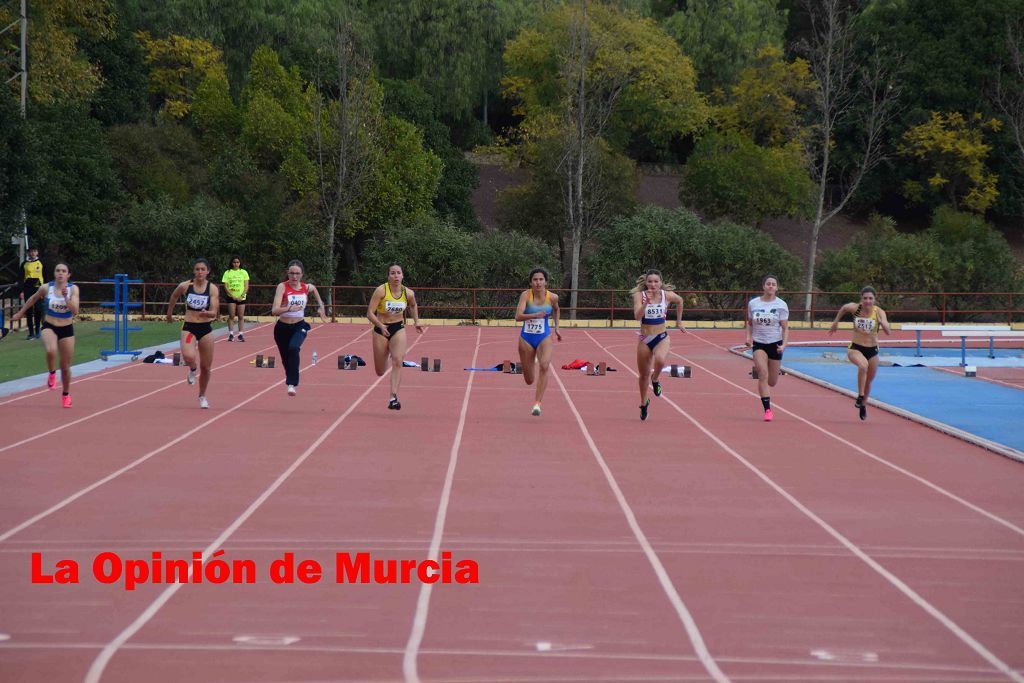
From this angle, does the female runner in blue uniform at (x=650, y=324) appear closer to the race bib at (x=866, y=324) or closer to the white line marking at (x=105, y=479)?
the race bib at (x=866, y=324)

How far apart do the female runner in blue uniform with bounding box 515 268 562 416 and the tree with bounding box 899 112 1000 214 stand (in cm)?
5225

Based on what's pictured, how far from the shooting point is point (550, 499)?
10.6 metres

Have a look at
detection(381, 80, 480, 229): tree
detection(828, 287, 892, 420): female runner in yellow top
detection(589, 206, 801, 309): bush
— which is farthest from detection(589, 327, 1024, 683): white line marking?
detection(381, 80, 480, 229): tree

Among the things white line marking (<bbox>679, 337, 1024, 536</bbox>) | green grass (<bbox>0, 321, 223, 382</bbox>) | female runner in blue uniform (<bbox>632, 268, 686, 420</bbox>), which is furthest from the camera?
green grass (<bbox>0, 321, 223, 382</bbox>)

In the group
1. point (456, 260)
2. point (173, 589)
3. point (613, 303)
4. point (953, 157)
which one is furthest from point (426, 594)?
point (953, 157)

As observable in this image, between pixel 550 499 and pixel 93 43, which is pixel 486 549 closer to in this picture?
pixel 550 499

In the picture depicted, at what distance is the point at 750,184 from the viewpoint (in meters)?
63.3

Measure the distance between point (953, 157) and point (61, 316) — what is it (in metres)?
57.9

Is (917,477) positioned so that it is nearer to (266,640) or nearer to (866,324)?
(866,324)

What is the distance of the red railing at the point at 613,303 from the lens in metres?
39.6

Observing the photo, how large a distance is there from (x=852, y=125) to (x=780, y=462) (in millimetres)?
57649

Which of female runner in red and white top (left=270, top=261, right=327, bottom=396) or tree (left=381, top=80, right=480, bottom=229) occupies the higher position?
tree (left=381, top=80, right=480, bottom=229)

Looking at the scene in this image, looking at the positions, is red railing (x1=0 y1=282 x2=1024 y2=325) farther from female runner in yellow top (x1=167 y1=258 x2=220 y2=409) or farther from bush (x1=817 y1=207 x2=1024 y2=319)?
female runner in yellow top (x1=167 y1=258 x2=220 y2=409)

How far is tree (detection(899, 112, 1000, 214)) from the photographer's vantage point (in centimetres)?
6475
